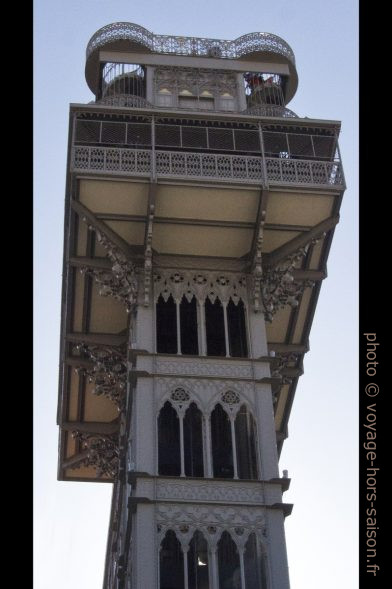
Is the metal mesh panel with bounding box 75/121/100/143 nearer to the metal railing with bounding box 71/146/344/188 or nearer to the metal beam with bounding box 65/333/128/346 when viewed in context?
the metal railing with bounding box 71/146/344/188

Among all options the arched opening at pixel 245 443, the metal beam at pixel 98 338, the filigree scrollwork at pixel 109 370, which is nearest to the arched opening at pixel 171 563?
the arched opening at pixel 245 443

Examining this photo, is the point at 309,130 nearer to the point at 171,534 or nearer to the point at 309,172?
the point at 309,172

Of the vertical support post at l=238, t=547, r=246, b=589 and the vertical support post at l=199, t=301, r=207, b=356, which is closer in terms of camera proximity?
the vertical support post at l=238, t=547, r=246, b=589

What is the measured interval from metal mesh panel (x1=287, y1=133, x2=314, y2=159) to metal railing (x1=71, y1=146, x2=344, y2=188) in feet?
2.63

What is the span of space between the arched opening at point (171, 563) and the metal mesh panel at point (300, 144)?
1050cm

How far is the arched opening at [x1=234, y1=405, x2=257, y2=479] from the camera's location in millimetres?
21189

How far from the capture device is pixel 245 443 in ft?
70.6

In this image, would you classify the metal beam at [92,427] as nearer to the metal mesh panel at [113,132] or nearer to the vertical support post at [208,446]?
the vertical support post at [208,446]

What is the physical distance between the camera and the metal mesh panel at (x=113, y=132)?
23.9 metres

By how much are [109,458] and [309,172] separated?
1123 cm

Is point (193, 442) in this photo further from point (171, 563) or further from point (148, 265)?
point (148, 265)

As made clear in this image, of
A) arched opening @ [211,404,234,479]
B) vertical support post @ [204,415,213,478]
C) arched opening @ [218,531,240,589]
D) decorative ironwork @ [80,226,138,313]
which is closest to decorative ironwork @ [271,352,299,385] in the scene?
arched opening @ [211,404,234,479]
